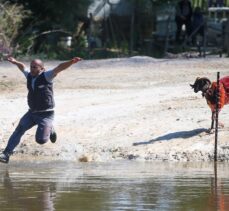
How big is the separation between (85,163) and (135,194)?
3942mm

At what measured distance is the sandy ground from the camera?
52.3 feet

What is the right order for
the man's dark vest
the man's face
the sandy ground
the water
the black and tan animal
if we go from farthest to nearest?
the sandy ground → the black and tan animal → the man's dark vest → the man's face → the water

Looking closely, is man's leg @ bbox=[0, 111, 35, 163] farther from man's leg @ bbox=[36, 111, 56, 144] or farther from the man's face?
the man's face

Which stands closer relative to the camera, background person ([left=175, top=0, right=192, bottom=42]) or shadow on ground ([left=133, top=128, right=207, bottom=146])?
shadow on ground ([left=133, top=128, right=207, bottom=146])

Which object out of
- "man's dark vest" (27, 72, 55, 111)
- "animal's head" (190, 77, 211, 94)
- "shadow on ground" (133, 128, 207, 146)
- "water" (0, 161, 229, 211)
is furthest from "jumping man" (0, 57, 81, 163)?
"animal's head" (190, 77, 211, 94)

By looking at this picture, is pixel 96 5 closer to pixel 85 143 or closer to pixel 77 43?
pixel 77 43

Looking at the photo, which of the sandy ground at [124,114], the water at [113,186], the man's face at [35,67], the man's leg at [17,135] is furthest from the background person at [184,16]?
the man's face at [35,67]

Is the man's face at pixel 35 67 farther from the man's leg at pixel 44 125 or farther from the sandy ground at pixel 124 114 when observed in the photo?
the sandy ground at pixel 124 114

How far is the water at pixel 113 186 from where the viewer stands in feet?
35.0

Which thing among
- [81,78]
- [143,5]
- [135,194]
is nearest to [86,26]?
Answer: [143,5]

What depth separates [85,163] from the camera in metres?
15.4

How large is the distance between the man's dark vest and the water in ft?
2.94

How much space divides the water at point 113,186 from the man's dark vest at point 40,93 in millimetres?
896

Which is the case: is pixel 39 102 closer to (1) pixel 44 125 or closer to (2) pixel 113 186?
(1) pixel 44 125
